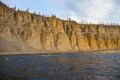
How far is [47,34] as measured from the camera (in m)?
123

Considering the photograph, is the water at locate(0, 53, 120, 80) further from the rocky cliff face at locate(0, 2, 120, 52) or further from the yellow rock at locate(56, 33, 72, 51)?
the yellow rock at locate(56, 33, 72, 51)

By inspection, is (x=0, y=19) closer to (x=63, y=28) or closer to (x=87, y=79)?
(x=63, y=28)

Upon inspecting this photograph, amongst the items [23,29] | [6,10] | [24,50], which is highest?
[6,10]

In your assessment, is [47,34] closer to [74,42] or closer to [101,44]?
[74,42]

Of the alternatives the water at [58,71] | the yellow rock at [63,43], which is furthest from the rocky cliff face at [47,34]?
the water at [58,71]

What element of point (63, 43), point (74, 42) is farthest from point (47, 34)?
point (74, 42)

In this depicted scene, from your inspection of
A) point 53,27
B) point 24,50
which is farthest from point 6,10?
point 53,27

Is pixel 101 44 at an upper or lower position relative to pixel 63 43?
lower

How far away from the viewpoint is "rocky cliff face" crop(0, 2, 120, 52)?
332 feet

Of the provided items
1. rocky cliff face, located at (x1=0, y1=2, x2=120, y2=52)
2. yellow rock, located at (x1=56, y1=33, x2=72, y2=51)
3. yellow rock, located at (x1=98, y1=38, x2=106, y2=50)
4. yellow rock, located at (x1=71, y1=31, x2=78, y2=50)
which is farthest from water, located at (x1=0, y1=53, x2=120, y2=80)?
yellow rock, located at (x1=98, y1=38, x2=106, y2=50)

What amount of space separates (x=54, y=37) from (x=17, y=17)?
2097cm

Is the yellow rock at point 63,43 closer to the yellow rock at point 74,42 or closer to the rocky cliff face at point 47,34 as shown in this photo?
the rocky cliff face at point 47,34

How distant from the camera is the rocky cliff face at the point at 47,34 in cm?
10105

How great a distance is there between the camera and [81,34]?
485ft
